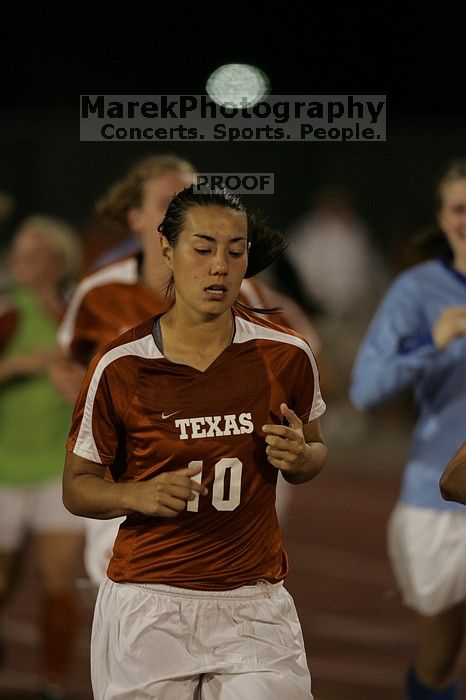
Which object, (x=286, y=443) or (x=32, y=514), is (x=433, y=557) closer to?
(x=32, y=514)

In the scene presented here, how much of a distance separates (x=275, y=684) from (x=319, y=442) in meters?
0.62

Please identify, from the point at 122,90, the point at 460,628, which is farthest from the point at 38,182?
the point at 460,628

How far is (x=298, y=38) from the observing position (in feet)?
73.3

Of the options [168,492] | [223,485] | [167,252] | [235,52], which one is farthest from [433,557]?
[235,52]

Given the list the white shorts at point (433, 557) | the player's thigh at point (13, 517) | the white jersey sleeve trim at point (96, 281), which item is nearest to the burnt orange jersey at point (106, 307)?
the white jersey sleeve trim at point (96, 281)

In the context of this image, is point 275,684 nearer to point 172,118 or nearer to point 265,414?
point 265,414

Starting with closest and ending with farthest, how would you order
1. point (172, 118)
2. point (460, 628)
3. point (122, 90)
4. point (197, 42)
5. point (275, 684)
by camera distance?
point (275, 684) → point (460, 628) → point (172, 118) → point (122, 90) → point (197, 42)

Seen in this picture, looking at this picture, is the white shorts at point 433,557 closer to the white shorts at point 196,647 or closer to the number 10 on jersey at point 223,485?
the white shorts at point 196,647

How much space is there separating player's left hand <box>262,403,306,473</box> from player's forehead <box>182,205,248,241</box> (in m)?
0.45

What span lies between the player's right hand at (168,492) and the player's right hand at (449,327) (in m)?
2.06

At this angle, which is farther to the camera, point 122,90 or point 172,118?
point 122,90

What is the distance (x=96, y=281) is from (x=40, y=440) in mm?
1358

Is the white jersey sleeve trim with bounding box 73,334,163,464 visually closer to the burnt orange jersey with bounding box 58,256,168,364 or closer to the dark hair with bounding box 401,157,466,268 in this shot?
the burnt orange jersey with bounding box 58,256,168,364

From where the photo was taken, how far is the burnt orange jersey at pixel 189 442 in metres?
3.66
